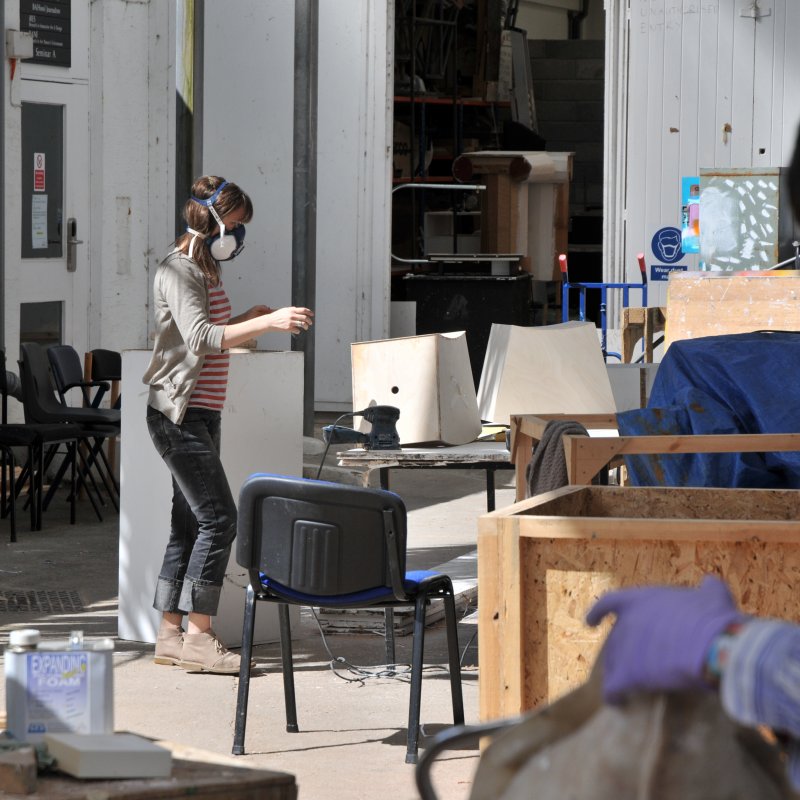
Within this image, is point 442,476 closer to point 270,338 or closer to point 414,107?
point 270,338

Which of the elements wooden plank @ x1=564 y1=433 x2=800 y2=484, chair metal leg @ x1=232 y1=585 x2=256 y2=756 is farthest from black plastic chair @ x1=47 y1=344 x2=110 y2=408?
wooden plank @ x1=564 y1=433 x2=800 y2=484

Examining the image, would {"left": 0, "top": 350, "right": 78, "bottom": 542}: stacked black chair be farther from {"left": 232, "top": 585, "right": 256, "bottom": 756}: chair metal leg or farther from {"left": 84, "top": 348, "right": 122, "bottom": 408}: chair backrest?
{"left": 232, "top": 585, "right": 256, "bottom": 756}: chair metal leg

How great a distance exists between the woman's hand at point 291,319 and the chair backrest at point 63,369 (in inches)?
158

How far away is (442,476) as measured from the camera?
417 inches

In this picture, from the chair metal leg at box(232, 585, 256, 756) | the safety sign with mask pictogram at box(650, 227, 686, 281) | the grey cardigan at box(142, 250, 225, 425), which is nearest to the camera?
the chair metal leg at box(232, 585, 256, 756)

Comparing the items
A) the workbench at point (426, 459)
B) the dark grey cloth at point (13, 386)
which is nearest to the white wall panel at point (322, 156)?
the dark grey cloth at point (13, 386)

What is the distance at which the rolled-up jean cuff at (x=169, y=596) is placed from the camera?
5.36 metres

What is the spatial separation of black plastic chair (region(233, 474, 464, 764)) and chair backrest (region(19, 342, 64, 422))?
4.25 meters

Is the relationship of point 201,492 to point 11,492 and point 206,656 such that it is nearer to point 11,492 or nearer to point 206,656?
point 206,656

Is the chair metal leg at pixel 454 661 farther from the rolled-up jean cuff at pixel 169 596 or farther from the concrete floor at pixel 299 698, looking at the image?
the rolled-up jean cuff at pixel 169 596

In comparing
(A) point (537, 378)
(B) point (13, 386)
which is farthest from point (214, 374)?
(B) point (13, 386)

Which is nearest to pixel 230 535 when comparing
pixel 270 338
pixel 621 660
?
pixel 621 660

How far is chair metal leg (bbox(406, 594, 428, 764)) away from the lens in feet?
14.2

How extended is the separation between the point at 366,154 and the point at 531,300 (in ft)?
9.81
